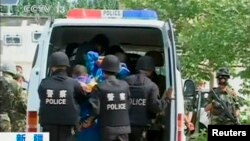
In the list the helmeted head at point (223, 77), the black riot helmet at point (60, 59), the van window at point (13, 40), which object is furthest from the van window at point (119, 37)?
the van window at point (13, 40)

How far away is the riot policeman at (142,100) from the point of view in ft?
20.8

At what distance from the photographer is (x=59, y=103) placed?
616 cm

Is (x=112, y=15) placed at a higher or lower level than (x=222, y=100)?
higher

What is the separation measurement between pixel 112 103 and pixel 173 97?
1.88 feet

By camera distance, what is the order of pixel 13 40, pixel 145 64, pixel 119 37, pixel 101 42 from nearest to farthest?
pixel 145 64, pixel 101 42, pixel 119 37, pixel 13 40

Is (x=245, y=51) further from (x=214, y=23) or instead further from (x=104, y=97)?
(x=104, y=97)

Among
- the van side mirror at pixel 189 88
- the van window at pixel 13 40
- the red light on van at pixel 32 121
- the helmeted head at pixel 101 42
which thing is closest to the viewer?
the red light on van at pixel 32 121

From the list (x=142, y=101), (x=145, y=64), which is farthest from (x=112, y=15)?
(x=142, y=101)

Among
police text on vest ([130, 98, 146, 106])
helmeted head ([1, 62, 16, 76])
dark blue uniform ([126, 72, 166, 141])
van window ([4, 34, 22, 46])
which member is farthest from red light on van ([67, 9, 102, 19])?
van window ([4, 34, 22, 46])

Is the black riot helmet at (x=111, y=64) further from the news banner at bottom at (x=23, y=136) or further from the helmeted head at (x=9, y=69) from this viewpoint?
the helmeted head at (x=9, y=69)

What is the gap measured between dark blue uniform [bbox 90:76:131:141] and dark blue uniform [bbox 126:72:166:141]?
0.15 metres

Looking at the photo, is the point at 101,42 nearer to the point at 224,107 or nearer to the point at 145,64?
the point at 145,64

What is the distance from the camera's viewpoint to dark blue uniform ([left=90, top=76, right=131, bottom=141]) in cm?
617

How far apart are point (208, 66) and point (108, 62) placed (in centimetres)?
606
